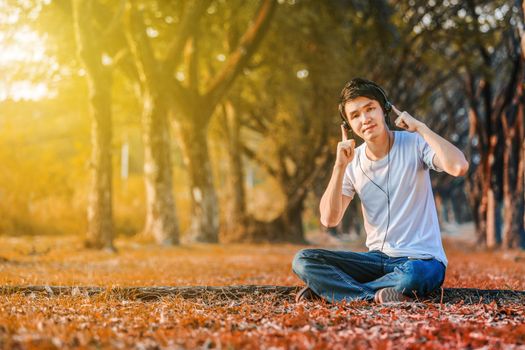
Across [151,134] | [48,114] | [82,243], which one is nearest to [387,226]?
[82,243]

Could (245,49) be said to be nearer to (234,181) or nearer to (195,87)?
(195,87)

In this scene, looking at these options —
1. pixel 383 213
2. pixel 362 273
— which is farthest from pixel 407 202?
pixel 362 273

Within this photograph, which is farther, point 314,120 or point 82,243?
point 314,120

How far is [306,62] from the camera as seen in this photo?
24.5 metres

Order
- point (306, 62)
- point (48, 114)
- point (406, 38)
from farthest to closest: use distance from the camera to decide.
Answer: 1. point (48, 114)
2. point (306, 62)
3. point (406, 38)

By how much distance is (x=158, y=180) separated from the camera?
20234 millimetres

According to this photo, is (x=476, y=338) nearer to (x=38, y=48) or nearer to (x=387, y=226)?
(x=387, y=226)

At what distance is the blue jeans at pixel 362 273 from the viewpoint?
577cm

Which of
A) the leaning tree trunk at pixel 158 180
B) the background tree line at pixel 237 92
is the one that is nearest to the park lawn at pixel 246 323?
the background tree line at pixel 237 92

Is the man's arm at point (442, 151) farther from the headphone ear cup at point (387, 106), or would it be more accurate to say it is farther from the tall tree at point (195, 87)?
the tall tree at point (195, 87)

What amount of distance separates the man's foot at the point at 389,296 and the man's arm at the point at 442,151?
1148 millimetres

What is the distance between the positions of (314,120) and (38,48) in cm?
1052

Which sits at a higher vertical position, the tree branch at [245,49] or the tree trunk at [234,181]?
the tree branch at [245,49]

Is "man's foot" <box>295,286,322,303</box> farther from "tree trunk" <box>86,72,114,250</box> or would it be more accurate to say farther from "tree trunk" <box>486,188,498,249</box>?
"tree trunk" <box>486,188,498,249</box>
